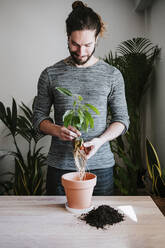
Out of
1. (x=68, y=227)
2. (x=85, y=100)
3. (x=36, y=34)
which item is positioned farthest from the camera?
(x=36, y=34)

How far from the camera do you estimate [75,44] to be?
1306mm

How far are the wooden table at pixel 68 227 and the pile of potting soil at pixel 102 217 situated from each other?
2 centimetres

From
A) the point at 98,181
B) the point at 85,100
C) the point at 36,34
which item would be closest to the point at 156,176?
the point at 98,181

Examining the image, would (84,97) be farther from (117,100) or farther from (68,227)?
(68,227)

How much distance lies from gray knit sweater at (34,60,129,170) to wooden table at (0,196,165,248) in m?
0.30

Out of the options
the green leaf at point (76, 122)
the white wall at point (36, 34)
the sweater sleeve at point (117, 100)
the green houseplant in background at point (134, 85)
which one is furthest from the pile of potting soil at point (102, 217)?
the white wall at point (36, 34)

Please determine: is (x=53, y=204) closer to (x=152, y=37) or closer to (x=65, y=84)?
(x=65, y=84)

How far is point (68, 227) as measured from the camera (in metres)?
0.88

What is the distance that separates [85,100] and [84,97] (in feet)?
0.06

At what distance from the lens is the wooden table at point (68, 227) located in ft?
2.56

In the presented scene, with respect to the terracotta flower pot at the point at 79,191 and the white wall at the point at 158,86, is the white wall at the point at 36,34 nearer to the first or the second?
the white wall at the point at 158,86

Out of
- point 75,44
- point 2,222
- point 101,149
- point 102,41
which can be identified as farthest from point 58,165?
point 102,41

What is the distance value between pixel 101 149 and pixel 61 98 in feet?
1.21

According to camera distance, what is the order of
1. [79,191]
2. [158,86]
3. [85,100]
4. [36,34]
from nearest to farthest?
[79,191] < [85,100] < [158,86] < [36,34]
